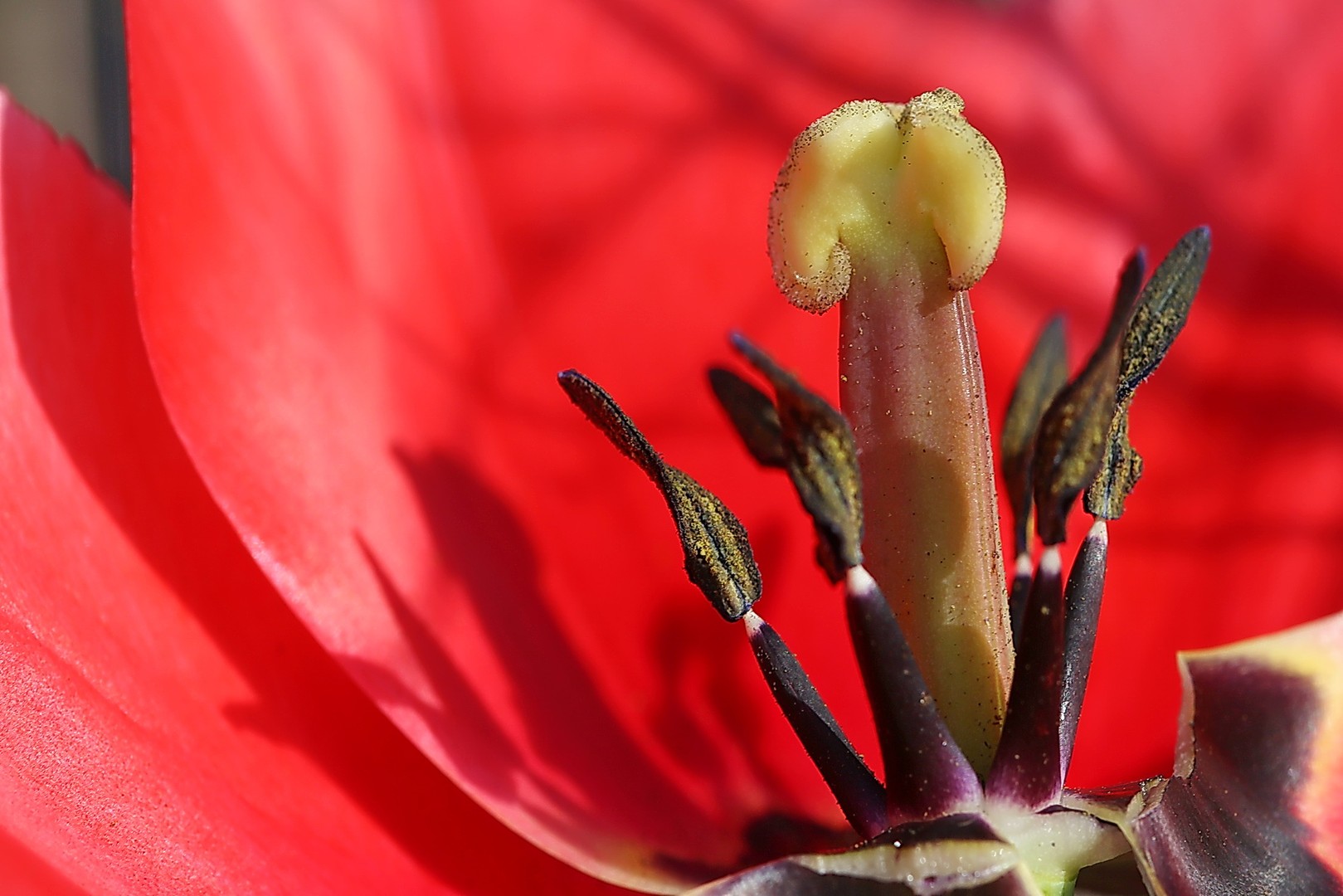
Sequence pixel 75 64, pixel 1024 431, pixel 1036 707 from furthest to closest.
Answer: pixel 75 64 < pixel 1024 431 < pixel 1036 707

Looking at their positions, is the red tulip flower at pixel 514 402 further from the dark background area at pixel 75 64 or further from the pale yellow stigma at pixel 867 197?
the dark background area at pixel 75 64

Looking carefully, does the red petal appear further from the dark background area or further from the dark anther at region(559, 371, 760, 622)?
the dark background area

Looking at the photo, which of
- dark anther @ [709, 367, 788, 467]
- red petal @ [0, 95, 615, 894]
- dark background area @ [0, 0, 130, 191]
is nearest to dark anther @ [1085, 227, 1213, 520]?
dark anther @ [709, 367, 788, 467]

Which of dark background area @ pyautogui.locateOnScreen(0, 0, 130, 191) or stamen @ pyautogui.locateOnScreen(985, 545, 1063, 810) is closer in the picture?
stamen @ pyautogui.locateOnScreen(985, 545, 1063, 810)

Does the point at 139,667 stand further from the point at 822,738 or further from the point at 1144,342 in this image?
the point at 1144,342

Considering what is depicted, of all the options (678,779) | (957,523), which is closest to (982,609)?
(957,523)

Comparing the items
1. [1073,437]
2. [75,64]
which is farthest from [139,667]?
[75,64]
